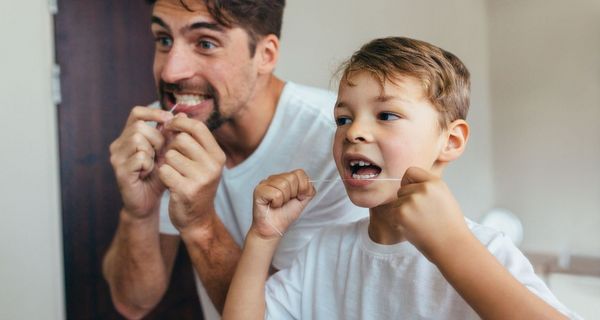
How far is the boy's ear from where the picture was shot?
59 centimetres

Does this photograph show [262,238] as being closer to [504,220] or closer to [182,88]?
[182,88]

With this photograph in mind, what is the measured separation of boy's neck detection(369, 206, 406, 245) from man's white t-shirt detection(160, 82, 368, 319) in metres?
0.13

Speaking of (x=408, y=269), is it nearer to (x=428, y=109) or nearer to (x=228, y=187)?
(x=428, y=109)

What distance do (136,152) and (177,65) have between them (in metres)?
0.14

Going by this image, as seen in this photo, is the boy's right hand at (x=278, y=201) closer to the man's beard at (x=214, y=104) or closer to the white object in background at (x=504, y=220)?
the man's beard at (x=214, y=104)

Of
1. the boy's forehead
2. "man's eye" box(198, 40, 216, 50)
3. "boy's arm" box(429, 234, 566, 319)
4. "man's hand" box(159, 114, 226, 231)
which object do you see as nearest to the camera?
"boy's arm" box(429, 234, 566, 319)

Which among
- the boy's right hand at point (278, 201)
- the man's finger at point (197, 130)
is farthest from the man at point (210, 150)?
the boy's right hand at point (278, 201)

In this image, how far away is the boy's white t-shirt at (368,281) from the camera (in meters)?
0.54

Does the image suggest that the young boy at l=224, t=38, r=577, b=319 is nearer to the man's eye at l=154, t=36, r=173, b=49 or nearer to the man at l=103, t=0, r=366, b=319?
the man at l=103, t=0, r=366, b=319

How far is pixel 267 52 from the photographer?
900mm

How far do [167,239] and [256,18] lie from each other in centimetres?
37

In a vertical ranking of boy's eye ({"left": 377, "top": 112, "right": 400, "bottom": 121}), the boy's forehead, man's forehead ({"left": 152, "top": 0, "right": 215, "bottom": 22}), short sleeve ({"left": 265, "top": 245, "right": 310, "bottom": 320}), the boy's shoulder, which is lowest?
short sleeve ({"left": 265, "top": 245, "right": 310, "bottom": 320})

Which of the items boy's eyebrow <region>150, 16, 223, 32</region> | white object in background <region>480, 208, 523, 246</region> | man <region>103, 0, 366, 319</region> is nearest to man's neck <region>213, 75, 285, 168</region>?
man <region>103, 0, 366, 319</region>

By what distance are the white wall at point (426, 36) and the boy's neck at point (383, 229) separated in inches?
10.0
